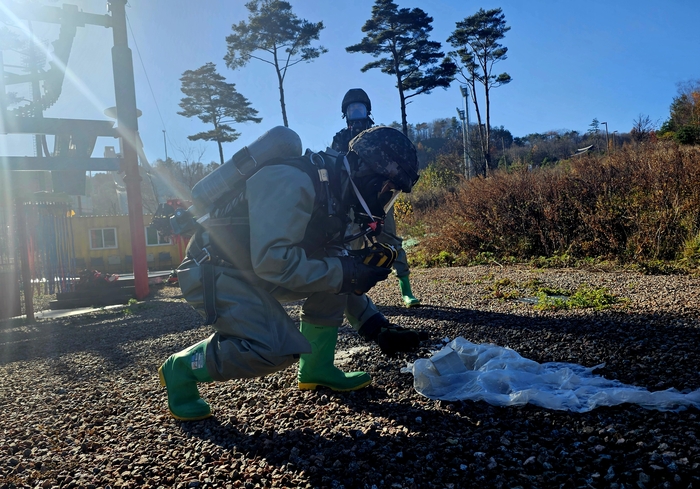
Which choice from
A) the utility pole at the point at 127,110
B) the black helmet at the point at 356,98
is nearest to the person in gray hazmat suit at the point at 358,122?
the black helmet at the point at 356,98

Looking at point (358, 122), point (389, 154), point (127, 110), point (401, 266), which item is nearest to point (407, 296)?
point (401, 266)

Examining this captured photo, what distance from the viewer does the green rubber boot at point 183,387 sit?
2.43m

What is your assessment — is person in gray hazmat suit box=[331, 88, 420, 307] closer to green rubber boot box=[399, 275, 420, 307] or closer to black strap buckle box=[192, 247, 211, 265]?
green rubber boot box=[399, 275, 420, 307]

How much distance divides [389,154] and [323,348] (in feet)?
3.52

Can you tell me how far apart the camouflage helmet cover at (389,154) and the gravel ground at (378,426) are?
1.05m

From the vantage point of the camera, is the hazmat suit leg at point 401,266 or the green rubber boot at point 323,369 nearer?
the green rubber boot at point 323,369

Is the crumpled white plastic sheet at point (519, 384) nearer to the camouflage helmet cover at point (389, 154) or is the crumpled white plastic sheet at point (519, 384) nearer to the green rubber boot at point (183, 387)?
the camouflage helmet cover at point (389, 154)

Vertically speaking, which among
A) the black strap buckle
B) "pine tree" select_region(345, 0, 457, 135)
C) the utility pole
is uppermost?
"pine tree" select_region(345, 0, 457, 135)

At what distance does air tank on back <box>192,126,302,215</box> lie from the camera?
234 centimetres

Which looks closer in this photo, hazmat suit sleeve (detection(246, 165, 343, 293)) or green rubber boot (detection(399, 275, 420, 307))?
hazmat suit sleeve (detection(246, 165, 343, 293))

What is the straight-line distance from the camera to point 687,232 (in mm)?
6902

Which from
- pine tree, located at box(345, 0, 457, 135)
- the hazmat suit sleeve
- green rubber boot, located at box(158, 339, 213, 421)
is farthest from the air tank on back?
pine tree, located at box(345, 0, 457, 135)

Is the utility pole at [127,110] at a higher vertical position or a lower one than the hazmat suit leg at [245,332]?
higher

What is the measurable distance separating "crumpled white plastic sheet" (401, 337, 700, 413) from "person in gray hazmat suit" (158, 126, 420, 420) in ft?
2.03
